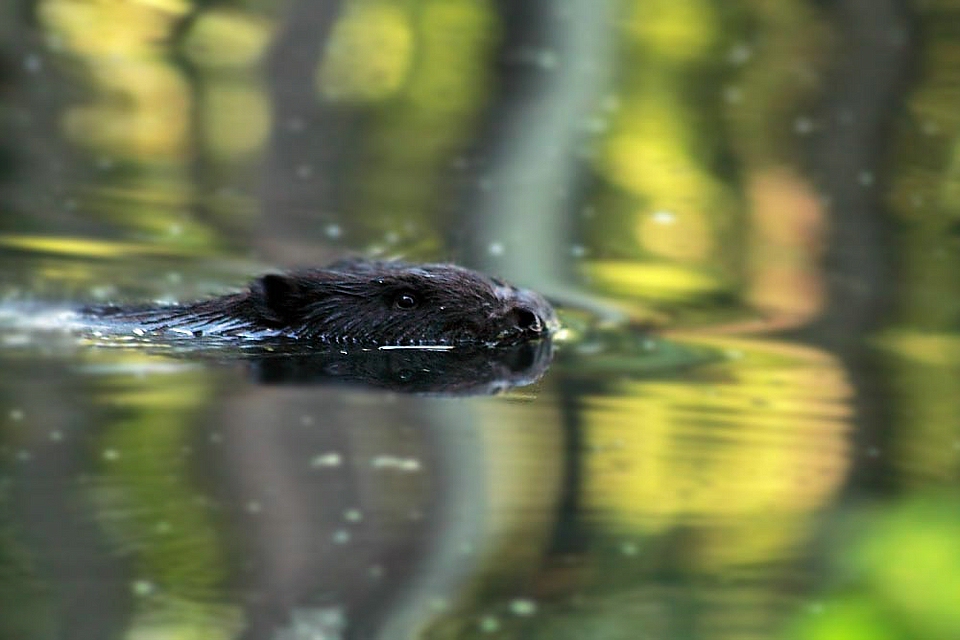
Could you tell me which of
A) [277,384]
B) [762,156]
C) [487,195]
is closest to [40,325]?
[277,384]

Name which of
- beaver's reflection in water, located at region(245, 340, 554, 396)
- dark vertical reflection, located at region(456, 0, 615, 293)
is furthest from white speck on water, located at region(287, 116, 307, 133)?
beaver's reflection in water, located at region(245, 340, 554, 396)

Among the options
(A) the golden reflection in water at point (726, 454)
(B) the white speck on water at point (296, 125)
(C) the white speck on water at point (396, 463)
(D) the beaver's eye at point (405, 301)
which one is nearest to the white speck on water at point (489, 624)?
(A) the golden reflection in water at point (726, 454)

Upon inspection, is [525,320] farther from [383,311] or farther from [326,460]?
[326,460]

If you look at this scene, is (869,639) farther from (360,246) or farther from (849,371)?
(360,246)

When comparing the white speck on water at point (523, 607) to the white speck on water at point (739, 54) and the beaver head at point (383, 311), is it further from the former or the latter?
the white speck on water at point (739, 54)

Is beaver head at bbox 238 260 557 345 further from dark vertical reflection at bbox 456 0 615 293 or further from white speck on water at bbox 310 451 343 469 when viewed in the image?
white speck on water at bbox 310 451 343 469
